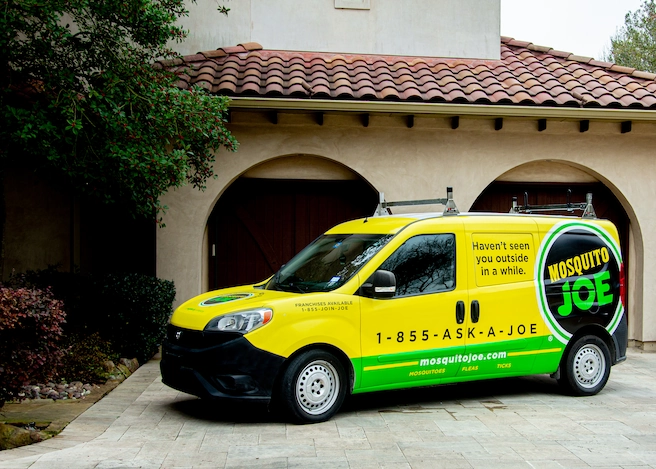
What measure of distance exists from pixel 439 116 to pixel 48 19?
5809 millimetres

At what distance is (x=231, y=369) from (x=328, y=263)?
166 centimetres

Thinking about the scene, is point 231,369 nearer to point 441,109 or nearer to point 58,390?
point 58,390

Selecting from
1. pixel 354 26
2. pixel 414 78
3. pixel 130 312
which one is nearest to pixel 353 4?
pixel 354 26

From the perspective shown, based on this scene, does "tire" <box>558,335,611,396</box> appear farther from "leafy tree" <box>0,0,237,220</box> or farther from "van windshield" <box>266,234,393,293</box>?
"leafy tree" <box>0,0,237,220</box>

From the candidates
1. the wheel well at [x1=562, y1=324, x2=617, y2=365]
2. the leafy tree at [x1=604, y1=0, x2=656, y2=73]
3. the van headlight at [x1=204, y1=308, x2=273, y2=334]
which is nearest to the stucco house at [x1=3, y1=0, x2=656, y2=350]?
the wheel well at [x1=562, y1=324, x2=617, y2=365]

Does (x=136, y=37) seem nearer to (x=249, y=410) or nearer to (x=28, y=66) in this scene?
(x=28, y=66)

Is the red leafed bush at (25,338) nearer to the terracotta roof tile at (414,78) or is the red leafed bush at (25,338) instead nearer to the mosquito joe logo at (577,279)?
the terracotta roof tile at (414,78)

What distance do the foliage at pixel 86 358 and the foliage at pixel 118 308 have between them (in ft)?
0.62

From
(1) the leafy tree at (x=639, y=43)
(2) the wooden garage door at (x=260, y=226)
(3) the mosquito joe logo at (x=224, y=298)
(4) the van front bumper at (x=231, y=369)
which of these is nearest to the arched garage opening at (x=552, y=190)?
(2) the wooden garage door at (x=260, y=226)

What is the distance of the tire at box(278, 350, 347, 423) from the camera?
6.62 meters

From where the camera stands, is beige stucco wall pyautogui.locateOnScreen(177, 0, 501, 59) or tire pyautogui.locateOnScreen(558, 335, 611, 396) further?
beige stucco wall pyautogui.locateOnScreen(177, 0, 501, 59)

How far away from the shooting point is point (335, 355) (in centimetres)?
691

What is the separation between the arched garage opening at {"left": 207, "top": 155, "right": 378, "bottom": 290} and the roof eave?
1202 millimetres

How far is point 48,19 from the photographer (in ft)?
26.3
